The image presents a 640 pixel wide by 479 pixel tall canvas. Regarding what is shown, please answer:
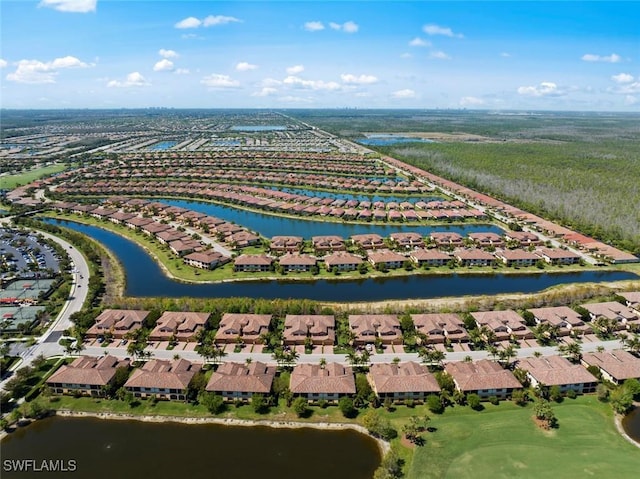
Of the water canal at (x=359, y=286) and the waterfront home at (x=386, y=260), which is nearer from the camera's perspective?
the water canal at (x=359, y=286)

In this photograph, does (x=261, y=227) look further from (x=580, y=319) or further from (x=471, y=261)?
(x=580, y=319)

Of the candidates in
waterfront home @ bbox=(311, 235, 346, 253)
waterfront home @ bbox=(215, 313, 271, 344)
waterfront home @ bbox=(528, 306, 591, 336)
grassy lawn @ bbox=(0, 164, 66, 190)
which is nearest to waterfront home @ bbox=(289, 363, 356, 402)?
waterfront home @ bbox=(215, 313, 271, 344)

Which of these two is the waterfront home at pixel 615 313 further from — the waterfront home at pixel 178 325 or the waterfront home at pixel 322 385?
the waterfront home at pixel 178 325

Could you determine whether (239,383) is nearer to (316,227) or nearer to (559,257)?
(316,227)

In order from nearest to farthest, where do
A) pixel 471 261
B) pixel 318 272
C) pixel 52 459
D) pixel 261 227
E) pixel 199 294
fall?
pixel 52 459 < pixel 199 294 < pixel 318 272 < pixel 471 261 < pixel 261 227

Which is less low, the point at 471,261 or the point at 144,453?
the point at 471,261

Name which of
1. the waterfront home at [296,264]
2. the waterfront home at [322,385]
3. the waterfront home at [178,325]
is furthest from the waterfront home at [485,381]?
the waterfront home at [296,264]

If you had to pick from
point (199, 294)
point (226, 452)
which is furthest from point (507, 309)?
point (199, 294)
